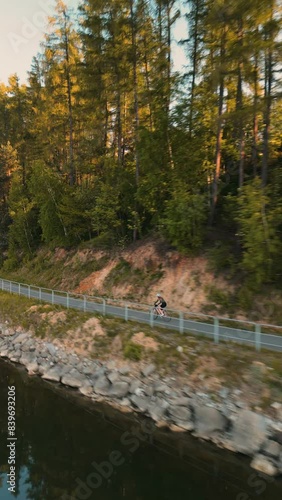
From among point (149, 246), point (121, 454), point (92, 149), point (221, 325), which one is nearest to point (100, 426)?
point (121, 454)

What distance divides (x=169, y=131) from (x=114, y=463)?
1850 centimetres

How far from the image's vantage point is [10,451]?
11047 millimetres

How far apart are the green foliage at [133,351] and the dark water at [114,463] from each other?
7.04ft

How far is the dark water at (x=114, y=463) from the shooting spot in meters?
8.82

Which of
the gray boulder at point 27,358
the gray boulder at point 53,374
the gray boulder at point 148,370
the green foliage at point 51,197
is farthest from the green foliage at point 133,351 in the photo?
the green foliage at point 51,197

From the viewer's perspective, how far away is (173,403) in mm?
11469

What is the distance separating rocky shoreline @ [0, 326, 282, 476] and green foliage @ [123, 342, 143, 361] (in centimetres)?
48

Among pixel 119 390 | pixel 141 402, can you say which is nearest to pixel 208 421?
pixel 141 402

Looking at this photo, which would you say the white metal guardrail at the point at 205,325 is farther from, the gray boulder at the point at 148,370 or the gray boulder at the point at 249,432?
the gray boulder at the point at 249,432

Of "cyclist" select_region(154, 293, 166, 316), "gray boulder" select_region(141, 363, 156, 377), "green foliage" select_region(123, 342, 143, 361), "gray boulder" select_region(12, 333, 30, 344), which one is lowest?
"gray boulder" select_region(12, 333, 30, 344)

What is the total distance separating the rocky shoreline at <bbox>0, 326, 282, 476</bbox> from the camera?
9320 mm

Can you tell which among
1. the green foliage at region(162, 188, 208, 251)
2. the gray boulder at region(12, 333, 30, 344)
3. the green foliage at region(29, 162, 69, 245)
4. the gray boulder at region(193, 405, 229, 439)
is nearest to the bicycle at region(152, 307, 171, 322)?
the green foliage at region(162, 188, 208, 251)

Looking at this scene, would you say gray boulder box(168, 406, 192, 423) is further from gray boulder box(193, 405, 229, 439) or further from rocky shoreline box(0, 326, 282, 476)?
gray boulder box(193, 405, 229, 439)

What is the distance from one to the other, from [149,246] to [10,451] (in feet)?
47.0
